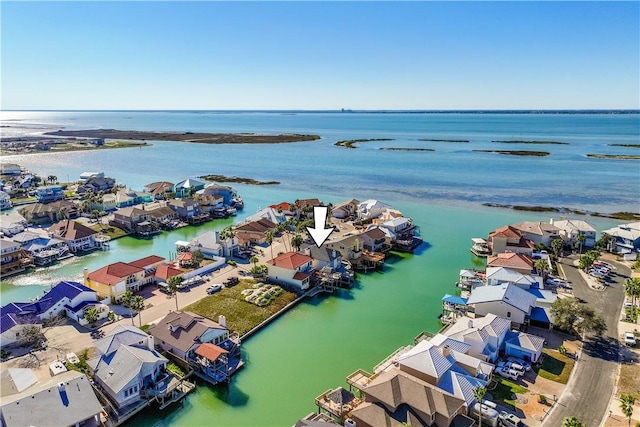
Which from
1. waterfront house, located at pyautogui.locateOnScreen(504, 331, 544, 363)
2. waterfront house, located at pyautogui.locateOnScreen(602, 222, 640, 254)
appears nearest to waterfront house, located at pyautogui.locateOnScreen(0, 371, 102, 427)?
waterfront house, located at pyautogui.locateOnScreen(504, 331, 544, 363)

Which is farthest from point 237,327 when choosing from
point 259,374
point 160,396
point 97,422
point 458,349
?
point 458,349

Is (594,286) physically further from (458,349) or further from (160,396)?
(160,396)

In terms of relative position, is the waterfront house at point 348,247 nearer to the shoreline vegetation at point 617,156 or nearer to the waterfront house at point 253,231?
the waterfront house at point 253,231

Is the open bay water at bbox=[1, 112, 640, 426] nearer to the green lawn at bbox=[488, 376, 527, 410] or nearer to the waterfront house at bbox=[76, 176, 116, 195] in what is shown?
the waterfront house at bbox=[76, 176, 116, 195]

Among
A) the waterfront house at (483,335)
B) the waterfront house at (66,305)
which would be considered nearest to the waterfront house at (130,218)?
the waterfront house at (66,305)

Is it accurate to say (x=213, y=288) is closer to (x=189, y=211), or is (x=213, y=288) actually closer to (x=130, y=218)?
(x=130, y=218)

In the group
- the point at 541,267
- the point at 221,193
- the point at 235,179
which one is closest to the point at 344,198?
the point at 221,193
